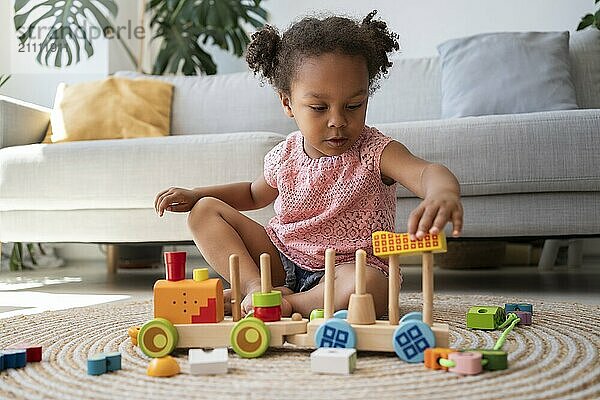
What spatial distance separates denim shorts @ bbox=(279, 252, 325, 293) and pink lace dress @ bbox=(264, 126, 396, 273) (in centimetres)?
1

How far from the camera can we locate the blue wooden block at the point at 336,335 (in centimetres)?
96

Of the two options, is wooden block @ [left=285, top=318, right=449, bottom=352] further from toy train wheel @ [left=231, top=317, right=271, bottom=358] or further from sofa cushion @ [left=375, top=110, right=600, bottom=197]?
sofa cushion @ [left=375, top=110, right=600, bottom=197]

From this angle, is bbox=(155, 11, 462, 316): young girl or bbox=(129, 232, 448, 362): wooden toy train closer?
bbox=(129, 232, 448, 362): wooden toy train

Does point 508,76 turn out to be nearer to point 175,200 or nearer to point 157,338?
point 175,200

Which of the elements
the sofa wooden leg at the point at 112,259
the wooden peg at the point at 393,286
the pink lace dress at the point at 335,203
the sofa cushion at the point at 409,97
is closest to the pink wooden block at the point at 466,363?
the wooden peg at the point at 393,286

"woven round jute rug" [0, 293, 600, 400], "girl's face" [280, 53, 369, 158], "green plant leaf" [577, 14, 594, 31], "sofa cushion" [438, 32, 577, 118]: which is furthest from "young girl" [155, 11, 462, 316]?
"green plant leaf" [577, 14, 594, 31]

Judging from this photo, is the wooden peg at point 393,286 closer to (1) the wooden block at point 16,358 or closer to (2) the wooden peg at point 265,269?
(2) the wooden peg at point 265,269

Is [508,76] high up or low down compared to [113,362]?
up

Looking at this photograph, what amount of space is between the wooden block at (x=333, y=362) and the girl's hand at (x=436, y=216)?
159 mm

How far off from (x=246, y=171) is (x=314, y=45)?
698 mm

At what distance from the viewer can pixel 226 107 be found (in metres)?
2.68

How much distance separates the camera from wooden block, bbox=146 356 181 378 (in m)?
0.90

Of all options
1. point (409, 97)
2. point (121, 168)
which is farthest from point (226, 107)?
point (121, 168)

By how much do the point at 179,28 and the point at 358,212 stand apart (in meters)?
2.11
